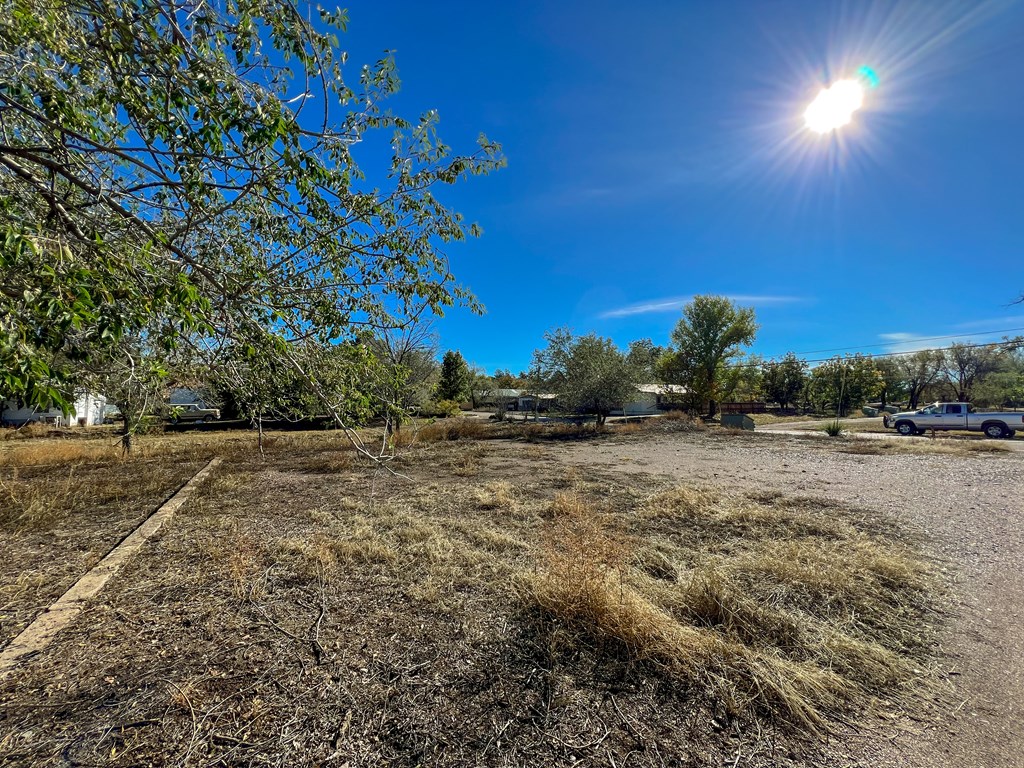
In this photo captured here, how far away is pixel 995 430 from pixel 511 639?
26.2m

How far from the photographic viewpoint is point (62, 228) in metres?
2.00

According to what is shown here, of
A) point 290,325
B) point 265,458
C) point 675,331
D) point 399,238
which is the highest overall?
point 675,331

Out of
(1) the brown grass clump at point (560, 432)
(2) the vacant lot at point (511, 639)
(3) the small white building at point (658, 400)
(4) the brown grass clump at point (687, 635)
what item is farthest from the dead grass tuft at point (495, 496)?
(3) the small white building at point (658, 400)

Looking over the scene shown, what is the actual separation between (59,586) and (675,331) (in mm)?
35175

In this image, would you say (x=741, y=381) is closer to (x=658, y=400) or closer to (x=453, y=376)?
(x=658, y=400)

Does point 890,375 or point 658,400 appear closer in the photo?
point 658,400

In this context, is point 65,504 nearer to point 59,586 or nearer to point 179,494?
point 179,494

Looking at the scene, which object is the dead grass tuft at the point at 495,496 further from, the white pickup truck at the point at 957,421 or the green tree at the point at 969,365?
the green tree at the point at 969,365

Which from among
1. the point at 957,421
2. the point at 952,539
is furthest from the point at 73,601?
the point at 957,421

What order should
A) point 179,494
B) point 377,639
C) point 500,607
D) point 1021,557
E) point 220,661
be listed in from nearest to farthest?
1. point 220,661
2. point 377,639
3. point 500,607
4. point 1021,557
5. point 179,494

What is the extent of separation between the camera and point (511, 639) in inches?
101

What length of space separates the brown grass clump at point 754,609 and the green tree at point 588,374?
47.9 ft

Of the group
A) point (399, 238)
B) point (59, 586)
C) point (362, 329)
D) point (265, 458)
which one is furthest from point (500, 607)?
point (265, 458)

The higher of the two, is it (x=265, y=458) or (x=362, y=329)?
(x=362, y=329)
